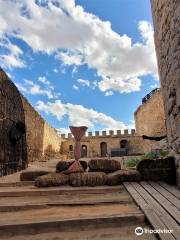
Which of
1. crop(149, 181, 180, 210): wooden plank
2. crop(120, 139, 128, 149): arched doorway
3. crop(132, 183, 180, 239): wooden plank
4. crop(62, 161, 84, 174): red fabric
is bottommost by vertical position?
crop(132, 183, 180, 239): wooden plank

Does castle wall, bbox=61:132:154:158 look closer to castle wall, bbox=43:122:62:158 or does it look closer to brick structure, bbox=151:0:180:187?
castle wall, bbox=43:122:62:158

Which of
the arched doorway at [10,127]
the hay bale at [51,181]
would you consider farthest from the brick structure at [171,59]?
the arched doorway at [10,127]

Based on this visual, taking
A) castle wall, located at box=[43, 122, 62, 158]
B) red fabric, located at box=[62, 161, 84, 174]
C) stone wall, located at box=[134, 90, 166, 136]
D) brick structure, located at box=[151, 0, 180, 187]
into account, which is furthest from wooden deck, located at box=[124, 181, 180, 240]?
stone wall, located at box=[134, 90, 166, 136]

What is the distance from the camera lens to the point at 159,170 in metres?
4.05

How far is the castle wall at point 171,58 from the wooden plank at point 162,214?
99 cm

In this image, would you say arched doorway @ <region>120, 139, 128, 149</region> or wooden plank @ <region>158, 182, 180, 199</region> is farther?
arched doorway @ <region>120, 139, 128, 149</region>

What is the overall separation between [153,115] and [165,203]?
58.3 feet

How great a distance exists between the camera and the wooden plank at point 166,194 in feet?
8.93

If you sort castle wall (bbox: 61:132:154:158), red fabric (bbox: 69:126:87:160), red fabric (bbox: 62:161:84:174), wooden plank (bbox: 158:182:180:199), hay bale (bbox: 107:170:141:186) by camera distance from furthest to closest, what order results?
castle wall (bbox: 61:132:154:158)
red fabric (bbox: 69:126:87:160)
red fabric (bbox: 62:161:84:174)
hay bale (bbox: 107:170:141:186)
wooden plank (bbox: 158:182:180:199)

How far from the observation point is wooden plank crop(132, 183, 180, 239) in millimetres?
1983

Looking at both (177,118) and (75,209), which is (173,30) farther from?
(75,209)

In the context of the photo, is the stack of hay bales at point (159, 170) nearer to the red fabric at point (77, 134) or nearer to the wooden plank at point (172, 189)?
the wooden plank at point (172, 189)

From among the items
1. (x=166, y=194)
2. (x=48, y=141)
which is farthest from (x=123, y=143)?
(x=166, y=194)

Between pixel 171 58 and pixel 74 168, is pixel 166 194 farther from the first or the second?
pixel 171 58
